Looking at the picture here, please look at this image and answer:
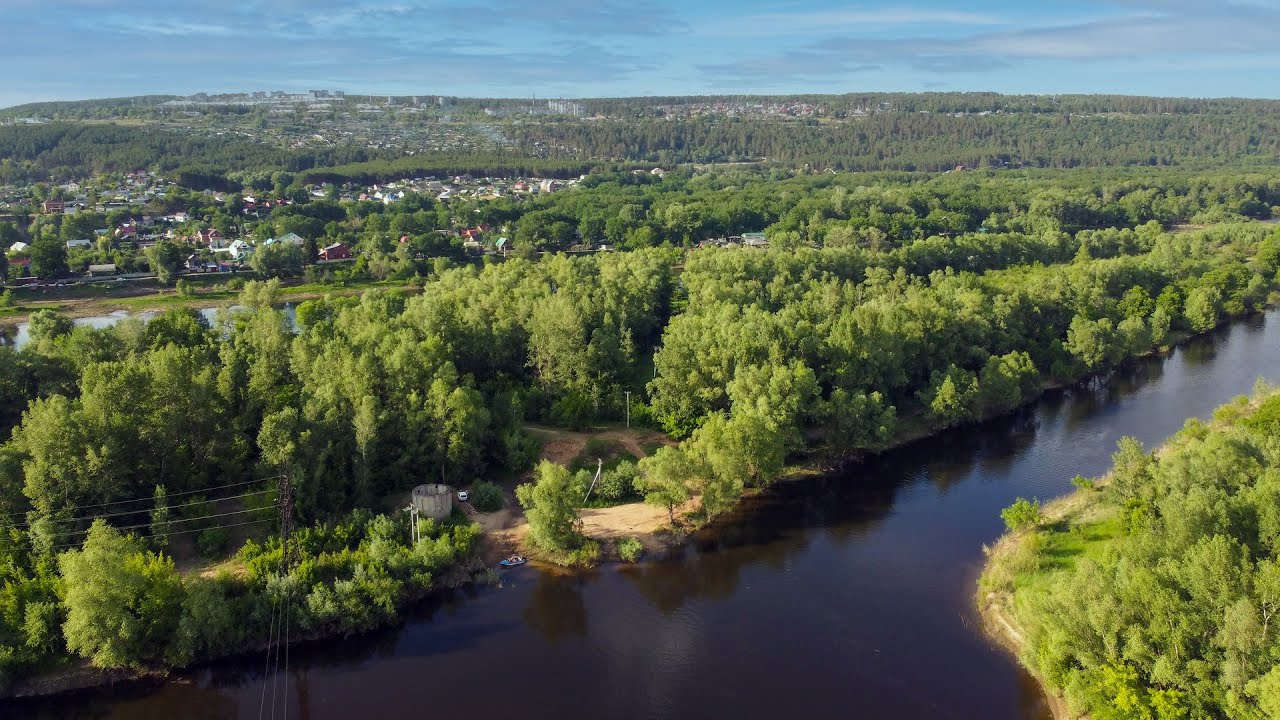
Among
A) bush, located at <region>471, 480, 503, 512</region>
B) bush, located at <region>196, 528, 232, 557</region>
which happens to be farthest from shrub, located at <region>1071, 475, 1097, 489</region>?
bush, located at <region>196, 528, 232, 557</region>

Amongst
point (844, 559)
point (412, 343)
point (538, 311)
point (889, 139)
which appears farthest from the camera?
point (889, 139)

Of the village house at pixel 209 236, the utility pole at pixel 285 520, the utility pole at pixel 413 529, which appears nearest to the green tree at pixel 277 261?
the village house at pixel 209 236

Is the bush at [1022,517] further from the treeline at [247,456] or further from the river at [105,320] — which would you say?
the river at [105,320]

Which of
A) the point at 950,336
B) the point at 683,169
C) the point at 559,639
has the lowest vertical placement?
the point at 559,639

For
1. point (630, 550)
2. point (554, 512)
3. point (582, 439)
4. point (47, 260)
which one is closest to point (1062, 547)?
point (630, 550)

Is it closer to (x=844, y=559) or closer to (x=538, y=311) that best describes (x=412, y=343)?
(x=538, y=311)

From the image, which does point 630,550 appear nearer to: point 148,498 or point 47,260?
point 148,498

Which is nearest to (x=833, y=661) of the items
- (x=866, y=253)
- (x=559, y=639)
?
(x=559, y=639)
